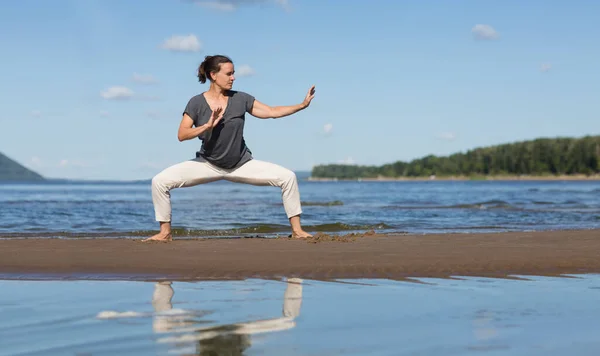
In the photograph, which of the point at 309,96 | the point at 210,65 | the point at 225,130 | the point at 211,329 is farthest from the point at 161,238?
the point at 211,329

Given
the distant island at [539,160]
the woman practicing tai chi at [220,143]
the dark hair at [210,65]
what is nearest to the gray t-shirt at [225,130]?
the woman practicing tai chi at [220,143]

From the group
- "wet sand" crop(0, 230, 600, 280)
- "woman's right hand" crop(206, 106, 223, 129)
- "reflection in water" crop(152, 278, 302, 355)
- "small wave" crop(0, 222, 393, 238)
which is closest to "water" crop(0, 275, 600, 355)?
"reflection in water" crop(152, 278, 302, 355)

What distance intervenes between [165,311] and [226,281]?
4.43 ft

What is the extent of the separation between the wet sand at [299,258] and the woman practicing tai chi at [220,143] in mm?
702

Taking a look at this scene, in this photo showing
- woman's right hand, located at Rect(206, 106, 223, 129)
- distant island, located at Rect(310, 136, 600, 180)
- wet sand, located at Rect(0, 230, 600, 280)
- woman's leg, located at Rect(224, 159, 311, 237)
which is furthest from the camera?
distant island, located at Rect(310, 136, 600, 180)

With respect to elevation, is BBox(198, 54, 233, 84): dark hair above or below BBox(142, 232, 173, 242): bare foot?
above

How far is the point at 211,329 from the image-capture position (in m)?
3.40

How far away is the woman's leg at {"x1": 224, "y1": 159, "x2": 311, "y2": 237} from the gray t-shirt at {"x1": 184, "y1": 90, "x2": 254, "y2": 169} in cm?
14

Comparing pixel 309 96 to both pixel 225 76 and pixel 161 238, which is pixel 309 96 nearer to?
pixel 225 76

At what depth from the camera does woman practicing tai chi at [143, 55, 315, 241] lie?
7.94 m

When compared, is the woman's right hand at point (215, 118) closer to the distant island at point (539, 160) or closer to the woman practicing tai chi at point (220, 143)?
the woman practicing tai chi at point (220, 143)

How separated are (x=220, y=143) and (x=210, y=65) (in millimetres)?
887

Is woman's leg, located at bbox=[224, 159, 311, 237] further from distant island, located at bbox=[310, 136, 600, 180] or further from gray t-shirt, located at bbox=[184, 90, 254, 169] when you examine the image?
distant island, located at bbox=[310, 136, 600, 180]

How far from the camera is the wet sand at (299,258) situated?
18.8 ft
